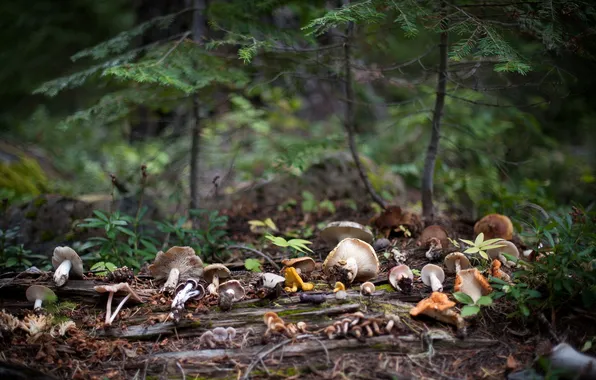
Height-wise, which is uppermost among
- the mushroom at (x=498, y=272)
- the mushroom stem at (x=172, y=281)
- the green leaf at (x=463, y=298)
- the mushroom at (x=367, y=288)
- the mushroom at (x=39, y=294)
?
the mushroom at (x=39, y=294)

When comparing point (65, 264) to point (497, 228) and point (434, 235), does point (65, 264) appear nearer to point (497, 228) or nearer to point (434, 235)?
point (434, 235)

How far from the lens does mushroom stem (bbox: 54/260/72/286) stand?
12.1 feet

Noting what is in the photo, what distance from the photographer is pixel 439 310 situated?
3.20m

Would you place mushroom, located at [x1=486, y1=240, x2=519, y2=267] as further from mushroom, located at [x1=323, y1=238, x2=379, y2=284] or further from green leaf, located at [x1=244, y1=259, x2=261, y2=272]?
green leaf, located at [x1=244, y1=259, x2=261, y2=272]

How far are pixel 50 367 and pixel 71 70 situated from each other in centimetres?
376

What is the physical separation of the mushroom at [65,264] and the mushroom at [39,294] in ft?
0.33

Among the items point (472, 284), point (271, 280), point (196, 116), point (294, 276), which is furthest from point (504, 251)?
point (196, 116)

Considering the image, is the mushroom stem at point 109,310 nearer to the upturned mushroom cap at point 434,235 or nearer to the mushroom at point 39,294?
the mushroom at point 39,294

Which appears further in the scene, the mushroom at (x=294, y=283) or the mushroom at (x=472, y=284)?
the mushroom at (x=294, y=283)

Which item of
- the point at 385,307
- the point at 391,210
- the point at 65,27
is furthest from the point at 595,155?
the point at 65,27

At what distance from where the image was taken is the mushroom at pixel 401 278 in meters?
3.62

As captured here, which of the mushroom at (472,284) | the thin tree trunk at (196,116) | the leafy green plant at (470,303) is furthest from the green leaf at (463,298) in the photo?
the thin tree trunk at (196,116)

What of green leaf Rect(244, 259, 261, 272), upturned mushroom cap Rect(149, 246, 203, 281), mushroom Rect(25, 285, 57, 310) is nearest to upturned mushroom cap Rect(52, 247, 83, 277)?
mushroom Rect(25, 285, 57, 310)

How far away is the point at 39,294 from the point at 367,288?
9.70 ft
